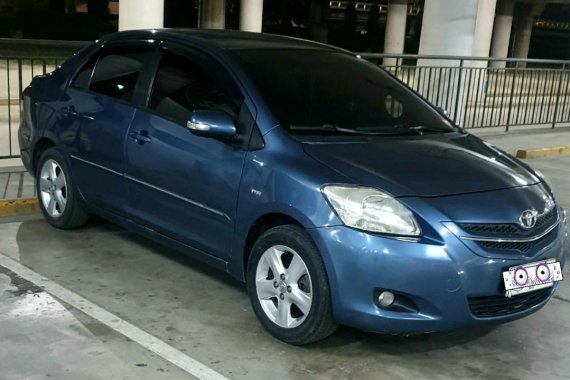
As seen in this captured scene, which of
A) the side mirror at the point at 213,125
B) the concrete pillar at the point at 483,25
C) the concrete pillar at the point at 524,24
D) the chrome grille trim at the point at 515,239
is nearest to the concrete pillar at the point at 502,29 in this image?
the concrete pillar at the point at 524,24

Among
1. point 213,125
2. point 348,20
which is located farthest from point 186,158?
point 348,20

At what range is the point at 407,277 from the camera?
11.8 ft

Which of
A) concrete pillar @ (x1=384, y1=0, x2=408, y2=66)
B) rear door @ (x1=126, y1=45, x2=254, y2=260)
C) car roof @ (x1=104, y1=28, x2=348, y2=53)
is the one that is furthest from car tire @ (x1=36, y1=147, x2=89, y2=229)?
concrete pillar @ (x1=384, y1=0, x2=408, y2=66)

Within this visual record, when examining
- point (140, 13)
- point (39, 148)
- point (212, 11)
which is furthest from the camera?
point (212, 11)

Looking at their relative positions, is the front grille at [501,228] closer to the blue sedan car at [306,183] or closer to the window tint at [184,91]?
the blue sedan car at [306,183]

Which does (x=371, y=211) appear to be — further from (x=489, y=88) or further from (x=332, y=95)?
(x=489, y=88)

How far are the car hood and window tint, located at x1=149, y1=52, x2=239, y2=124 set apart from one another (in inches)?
28.4

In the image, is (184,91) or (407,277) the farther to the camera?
(184,91)

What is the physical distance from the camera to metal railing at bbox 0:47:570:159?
11.5 m

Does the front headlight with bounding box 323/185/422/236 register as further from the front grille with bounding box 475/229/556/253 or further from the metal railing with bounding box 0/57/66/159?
the metal railing with bounding box 0/57/66/159

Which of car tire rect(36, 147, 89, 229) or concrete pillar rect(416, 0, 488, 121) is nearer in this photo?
car tire rect(36, 147, 89, 229)

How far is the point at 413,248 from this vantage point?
3594 millimetres

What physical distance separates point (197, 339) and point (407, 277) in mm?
1275

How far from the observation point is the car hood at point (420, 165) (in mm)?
3834
